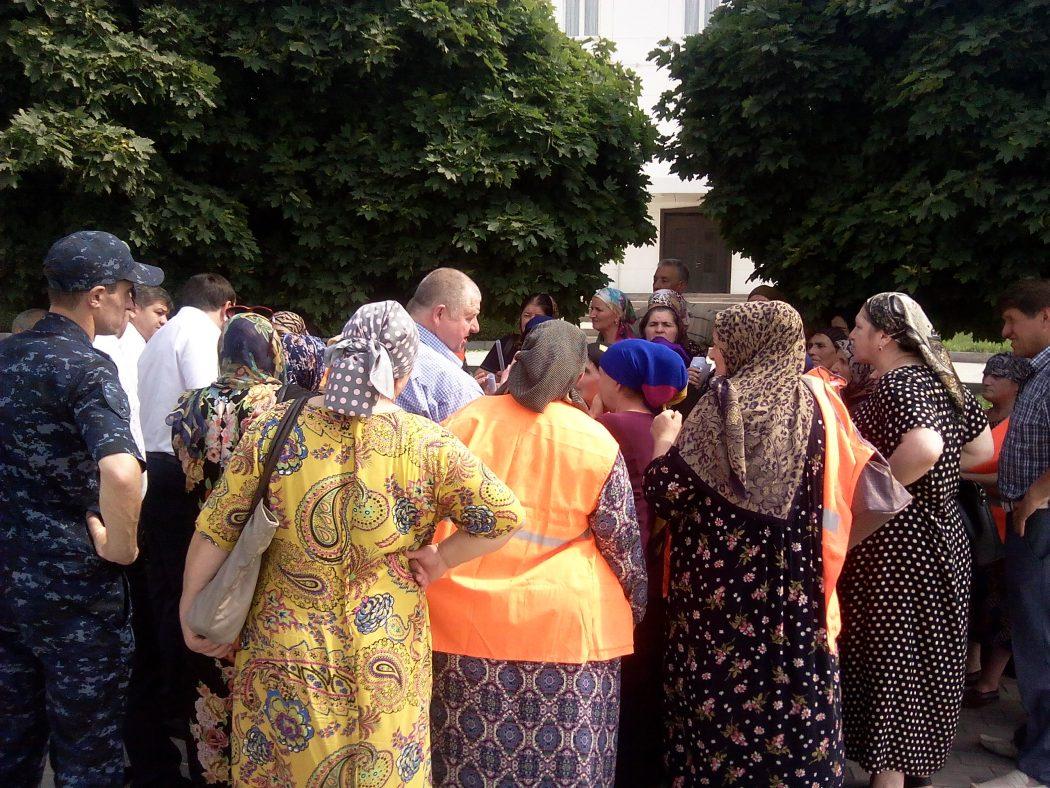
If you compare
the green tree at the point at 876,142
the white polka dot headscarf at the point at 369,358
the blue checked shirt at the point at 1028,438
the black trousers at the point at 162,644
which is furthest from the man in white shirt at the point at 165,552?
the green tree at the point at 876,142

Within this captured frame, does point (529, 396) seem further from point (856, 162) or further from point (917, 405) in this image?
point (856, 162)

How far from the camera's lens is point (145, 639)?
3246 mm

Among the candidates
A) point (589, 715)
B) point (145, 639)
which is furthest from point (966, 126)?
point (145, 639)

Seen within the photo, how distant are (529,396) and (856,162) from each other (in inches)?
159

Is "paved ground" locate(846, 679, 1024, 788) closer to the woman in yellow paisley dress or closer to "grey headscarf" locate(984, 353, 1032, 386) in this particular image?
"grey headscarf" locate(984, 353, 1032, 386)

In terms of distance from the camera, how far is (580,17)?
20.6m

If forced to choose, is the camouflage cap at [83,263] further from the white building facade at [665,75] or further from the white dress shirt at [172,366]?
the white building facade at [665,75]

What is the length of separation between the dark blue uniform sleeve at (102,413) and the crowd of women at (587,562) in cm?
27

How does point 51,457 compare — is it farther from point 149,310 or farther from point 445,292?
point 149,310

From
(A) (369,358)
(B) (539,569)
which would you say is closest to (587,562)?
(B) (539,569)

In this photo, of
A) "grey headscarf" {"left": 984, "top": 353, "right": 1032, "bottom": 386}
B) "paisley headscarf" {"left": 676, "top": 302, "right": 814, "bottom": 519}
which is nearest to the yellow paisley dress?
"paisley headscarf" {"left": 676, "top": 302, "right": 814, "bottom": 519}

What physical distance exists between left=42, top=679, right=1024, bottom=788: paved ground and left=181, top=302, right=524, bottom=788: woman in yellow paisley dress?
6.08 feet

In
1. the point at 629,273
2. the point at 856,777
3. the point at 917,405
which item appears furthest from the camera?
the point at 629,273

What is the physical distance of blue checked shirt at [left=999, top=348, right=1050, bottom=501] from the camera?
3566 millimetres
